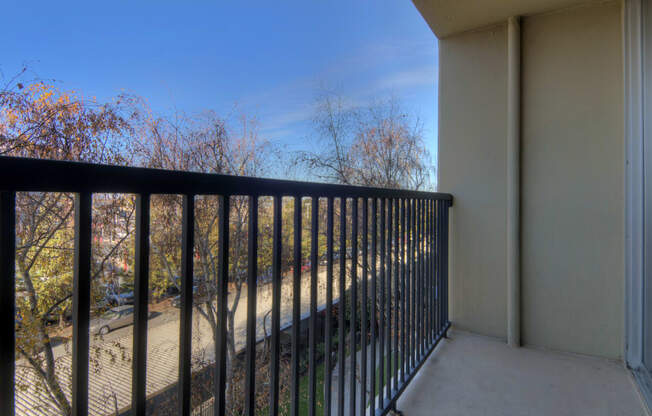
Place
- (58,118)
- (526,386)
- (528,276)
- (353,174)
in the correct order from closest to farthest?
(526,386) < (528,276) < (58,118) < (353,174)

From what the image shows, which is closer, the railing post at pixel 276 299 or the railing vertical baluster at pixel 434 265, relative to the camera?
the railing post at pixel 276 299

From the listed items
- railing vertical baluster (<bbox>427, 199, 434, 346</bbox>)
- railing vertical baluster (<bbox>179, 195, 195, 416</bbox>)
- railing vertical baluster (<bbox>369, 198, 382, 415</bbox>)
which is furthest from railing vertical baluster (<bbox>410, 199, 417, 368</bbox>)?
railing vertical baluster (<bbox>179, 195, 195, 416</bbox>)

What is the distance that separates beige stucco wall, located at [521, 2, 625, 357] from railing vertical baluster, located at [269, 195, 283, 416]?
6.56 feet

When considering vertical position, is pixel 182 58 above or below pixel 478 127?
above

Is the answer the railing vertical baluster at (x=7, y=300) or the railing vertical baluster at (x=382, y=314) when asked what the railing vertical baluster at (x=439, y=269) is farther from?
the railing vertical baluster at (x=7, y=300)

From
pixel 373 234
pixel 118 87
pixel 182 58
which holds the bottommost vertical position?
pixel 373 234

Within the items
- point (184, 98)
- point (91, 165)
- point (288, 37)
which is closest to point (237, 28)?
point (288, 37)

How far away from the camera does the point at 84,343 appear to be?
1.70ft

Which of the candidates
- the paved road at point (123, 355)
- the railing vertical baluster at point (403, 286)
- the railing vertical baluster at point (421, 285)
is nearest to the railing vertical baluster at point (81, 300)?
the paved road at point (123, 355)

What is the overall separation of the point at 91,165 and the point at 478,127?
245cm

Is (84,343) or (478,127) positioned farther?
(478,127)

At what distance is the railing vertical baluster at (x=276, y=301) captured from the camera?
0.86m

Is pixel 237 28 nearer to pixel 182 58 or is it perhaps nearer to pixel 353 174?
pixel 182 58

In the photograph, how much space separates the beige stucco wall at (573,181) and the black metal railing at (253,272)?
89 centimetres
